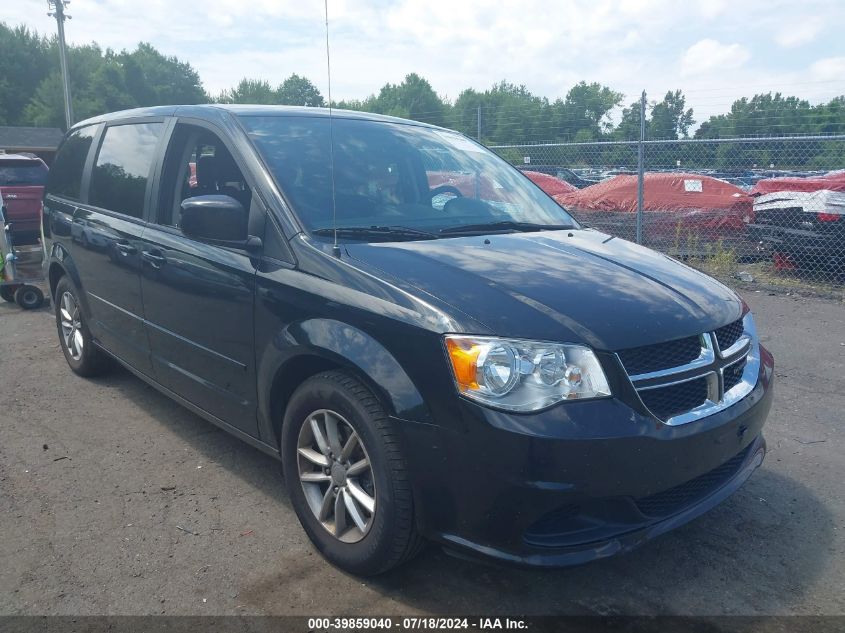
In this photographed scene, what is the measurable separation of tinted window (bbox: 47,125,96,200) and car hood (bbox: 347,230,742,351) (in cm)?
311

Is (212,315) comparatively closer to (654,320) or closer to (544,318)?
(544,318)

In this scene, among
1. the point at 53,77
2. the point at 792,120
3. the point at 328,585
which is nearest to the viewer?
the point at 328,585

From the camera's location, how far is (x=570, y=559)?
2365 millimetres

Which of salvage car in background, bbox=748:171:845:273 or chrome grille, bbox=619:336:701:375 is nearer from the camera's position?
chrome grille, bbox=619:336:701:375

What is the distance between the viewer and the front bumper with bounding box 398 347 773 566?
2283 millimetres

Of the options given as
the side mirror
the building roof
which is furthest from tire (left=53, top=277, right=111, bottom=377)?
the building roof

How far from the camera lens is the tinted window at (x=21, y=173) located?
11.8 meters

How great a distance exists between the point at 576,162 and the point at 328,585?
13455 millimetres

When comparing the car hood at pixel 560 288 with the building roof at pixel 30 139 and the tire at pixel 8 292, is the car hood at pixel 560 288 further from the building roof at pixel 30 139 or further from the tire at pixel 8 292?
the building roof at pixel 30 139

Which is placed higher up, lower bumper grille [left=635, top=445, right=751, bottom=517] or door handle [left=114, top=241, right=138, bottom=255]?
door handle [left=114, top=241, right=138, bottom=255]

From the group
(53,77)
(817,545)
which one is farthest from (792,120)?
(53,77)

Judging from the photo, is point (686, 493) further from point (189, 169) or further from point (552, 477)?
point (189, 169)

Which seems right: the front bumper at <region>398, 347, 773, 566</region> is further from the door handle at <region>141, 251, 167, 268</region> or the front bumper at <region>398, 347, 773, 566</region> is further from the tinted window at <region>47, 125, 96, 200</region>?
the tinted window at <region>47, 125, 96, 200</region>

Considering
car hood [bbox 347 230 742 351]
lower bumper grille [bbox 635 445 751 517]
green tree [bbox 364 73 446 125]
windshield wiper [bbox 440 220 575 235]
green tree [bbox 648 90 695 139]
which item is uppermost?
green tree [bbox 364 73 446 125]
